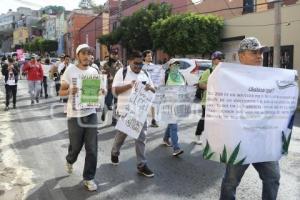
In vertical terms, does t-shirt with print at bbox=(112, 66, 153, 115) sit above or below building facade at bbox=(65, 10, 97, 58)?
below

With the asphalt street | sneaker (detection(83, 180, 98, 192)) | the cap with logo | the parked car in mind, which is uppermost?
the cap with logo

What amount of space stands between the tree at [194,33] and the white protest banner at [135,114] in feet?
70.2

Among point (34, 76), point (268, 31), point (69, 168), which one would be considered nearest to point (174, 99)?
point (69, 168)

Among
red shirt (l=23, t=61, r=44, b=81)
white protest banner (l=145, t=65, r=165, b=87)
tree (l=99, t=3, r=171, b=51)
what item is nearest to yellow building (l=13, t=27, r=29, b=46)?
tree (l=99, t=3, r=171, b=51)

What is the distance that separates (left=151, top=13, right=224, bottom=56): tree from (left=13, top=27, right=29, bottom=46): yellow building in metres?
92.3

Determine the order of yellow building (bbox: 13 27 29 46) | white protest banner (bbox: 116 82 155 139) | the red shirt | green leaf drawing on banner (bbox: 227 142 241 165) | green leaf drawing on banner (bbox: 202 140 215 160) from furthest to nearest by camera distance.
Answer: yellow building (bbox: 13 27 29 46)
the red shirt
white protest banner (bbox: 116 82 155 139)
green leaf drawing on banner (bbox: 202 140 215 160)
green leaf drawing on banner (bbox: 227 142 241 165)

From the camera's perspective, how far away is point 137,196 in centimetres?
620

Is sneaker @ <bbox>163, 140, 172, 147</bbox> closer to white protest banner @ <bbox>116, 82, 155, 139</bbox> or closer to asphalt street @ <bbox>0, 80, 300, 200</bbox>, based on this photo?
asphalt street @ <bbox>0, 80, 300, 200</bbox>

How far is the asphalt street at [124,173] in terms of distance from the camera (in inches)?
247

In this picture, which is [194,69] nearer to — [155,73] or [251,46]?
[155,73]

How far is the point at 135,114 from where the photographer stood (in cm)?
714

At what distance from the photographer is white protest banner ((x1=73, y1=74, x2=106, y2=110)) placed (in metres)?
Answer: 6.43

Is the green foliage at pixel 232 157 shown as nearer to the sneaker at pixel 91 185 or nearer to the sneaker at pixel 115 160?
the sneaker at pixel 91 185

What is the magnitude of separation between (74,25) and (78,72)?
237 ft
